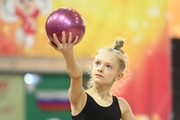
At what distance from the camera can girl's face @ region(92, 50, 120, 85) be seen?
164 cm

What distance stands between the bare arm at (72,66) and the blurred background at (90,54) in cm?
144

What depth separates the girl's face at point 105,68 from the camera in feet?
5.39

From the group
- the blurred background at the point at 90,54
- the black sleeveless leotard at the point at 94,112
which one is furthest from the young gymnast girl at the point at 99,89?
the blurred background at the point at 90,54

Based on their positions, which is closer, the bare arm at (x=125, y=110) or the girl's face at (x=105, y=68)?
the girl's face at (x=105, y=68)

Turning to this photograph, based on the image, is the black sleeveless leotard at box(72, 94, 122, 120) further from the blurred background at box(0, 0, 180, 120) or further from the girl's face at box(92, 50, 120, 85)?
the blurred background at box(0, 0, 180, 120)

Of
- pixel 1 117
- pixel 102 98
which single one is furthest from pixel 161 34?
pixel 102 98

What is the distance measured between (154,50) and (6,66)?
1353 mm

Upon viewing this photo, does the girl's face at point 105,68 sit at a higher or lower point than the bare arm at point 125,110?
higher

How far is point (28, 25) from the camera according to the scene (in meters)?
3.20

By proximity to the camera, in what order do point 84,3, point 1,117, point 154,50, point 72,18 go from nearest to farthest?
point 72,18, point 1,117, point 84,3, point 154,50

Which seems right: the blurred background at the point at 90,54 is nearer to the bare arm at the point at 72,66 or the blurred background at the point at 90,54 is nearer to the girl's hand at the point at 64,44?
the bare arm at the point at 72,66

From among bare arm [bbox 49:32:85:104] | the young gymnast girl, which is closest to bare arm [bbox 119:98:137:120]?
the young gymnast girl

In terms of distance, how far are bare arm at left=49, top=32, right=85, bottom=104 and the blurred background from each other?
1.44 meters

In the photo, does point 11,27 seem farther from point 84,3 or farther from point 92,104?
point 92,104
